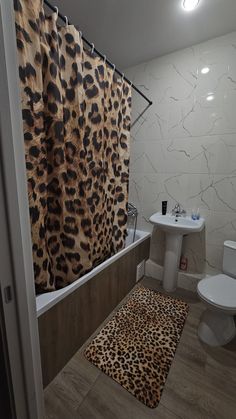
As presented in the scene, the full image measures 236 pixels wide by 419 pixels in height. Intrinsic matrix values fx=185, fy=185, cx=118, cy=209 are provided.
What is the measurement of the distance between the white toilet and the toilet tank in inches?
3.5

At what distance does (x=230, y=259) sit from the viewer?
1.66 m

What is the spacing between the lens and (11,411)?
766 mm

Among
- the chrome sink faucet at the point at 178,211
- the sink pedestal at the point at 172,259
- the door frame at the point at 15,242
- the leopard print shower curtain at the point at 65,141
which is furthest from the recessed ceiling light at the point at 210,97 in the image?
the door frame at the point at 15,242

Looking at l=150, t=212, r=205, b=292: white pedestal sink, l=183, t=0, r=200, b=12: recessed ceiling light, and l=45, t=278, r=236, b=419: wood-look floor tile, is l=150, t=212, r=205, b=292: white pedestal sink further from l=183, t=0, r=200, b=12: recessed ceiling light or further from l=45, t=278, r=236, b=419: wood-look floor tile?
l=183, t=0, r=200, b=12: recessed ceiling light

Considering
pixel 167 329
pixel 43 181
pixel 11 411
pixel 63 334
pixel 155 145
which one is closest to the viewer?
pixel 11 411

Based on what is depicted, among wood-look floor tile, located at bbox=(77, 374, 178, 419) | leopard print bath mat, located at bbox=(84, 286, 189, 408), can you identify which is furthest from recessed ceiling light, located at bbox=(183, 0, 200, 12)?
wood-look floor tile, located at bbox=(77, 374, 178, 419)

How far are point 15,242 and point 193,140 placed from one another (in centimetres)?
191

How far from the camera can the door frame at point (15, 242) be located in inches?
20.4

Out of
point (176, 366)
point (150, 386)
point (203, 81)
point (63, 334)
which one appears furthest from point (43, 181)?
point (203, 81)

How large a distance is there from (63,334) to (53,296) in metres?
0.30

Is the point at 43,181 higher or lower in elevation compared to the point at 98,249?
higher

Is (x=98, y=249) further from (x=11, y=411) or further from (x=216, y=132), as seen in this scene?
(x=216, y=132)

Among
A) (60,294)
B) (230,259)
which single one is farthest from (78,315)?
(230,259)

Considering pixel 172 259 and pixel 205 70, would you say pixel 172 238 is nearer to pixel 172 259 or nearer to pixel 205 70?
pixel 172 259
